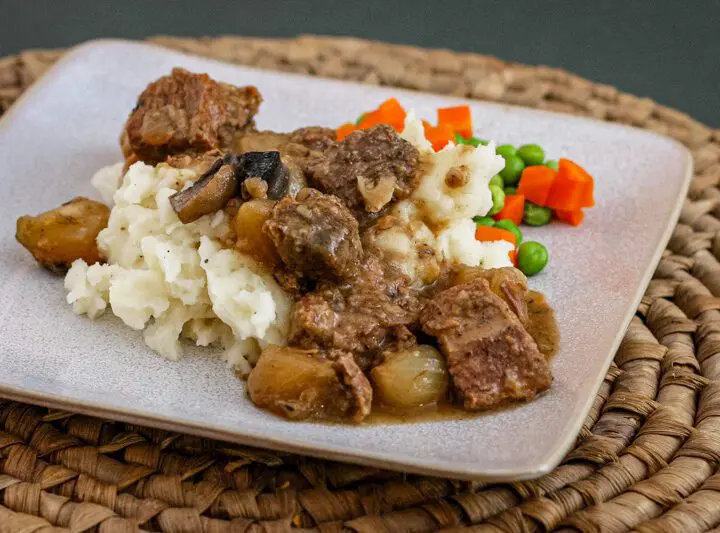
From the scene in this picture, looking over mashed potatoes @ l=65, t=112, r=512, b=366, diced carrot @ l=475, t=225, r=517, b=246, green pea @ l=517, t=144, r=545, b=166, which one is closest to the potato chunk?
mashed potatoes @ l=65, t=112, r=512, b=366

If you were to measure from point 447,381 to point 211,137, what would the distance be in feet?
7.23

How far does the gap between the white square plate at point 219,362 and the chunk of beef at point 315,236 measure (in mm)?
694

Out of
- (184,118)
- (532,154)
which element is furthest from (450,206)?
(184,118)

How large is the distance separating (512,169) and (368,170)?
155 centimetres

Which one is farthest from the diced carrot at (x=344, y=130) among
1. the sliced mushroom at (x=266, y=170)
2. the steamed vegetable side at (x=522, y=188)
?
the sliced mushroom at (x=266, y=170)

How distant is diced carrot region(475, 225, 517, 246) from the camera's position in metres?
6.02

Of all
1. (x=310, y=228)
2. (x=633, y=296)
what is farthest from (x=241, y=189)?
(x=633, y=296)

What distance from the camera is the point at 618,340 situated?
512 centimetres

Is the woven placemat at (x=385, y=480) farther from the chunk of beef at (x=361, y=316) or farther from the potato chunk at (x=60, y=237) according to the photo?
the potato chunk at (x=60, y=237)

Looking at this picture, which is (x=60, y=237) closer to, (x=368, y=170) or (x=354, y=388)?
(x=368, y=170)

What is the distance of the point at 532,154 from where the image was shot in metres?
6.70

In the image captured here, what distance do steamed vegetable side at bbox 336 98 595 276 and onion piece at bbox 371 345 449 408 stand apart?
1.38 m

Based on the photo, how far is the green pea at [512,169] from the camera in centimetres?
661

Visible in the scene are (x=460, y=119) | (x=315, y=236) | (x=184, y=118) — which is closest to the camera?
(x=315, y=236)
